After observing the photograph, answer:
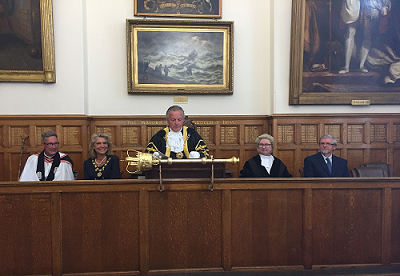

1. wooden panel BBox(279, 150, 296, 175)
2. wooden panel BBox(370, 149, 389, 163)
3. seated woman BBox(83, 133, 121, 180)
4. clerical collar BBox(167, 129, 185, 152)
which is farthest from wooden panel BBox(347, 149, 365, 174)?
seated woman BBox(83, 133, 121, 180)

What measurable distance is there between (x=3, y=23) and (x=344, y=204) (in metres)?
6.07

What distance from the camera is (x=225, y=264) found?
3066 millimetres

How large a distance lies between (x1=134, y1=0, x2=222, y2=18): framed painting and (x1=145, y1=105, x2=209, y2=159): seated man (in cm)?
250

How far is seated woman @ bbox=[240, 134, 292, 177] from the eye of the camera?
4.18 meters

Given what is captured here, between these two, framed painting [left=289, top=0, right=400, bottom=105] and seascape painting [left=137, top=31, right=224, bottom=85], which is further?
seascape painting [left=137, top=31, right=224, bottom=85]

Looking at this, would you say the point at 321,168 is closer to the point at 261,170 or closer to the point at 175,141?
the point at 261,170

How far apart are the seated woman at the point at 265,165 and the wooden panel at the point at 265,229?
103 cm

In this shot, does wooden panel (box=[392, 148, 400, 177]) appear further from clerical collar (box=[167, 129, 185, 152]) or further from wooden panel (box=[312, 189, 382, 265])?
clerical collar (box=[167, 129, 185, 152])

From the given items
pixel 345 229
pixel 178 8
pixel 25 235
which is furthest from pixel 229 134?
pixel 25 235

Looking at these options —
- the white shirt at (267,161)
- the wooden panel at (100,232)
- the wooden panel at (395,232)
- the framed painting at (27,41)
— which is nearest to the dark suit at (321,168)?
the white shirt at (267,161)

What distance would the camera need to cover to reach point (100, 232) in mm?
3008

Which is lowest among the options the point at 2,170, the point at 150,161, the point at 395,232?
the point at 395,232

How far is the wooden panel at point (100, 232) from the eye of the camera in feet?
9.82

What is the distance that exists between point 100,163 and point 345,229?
127 inches
